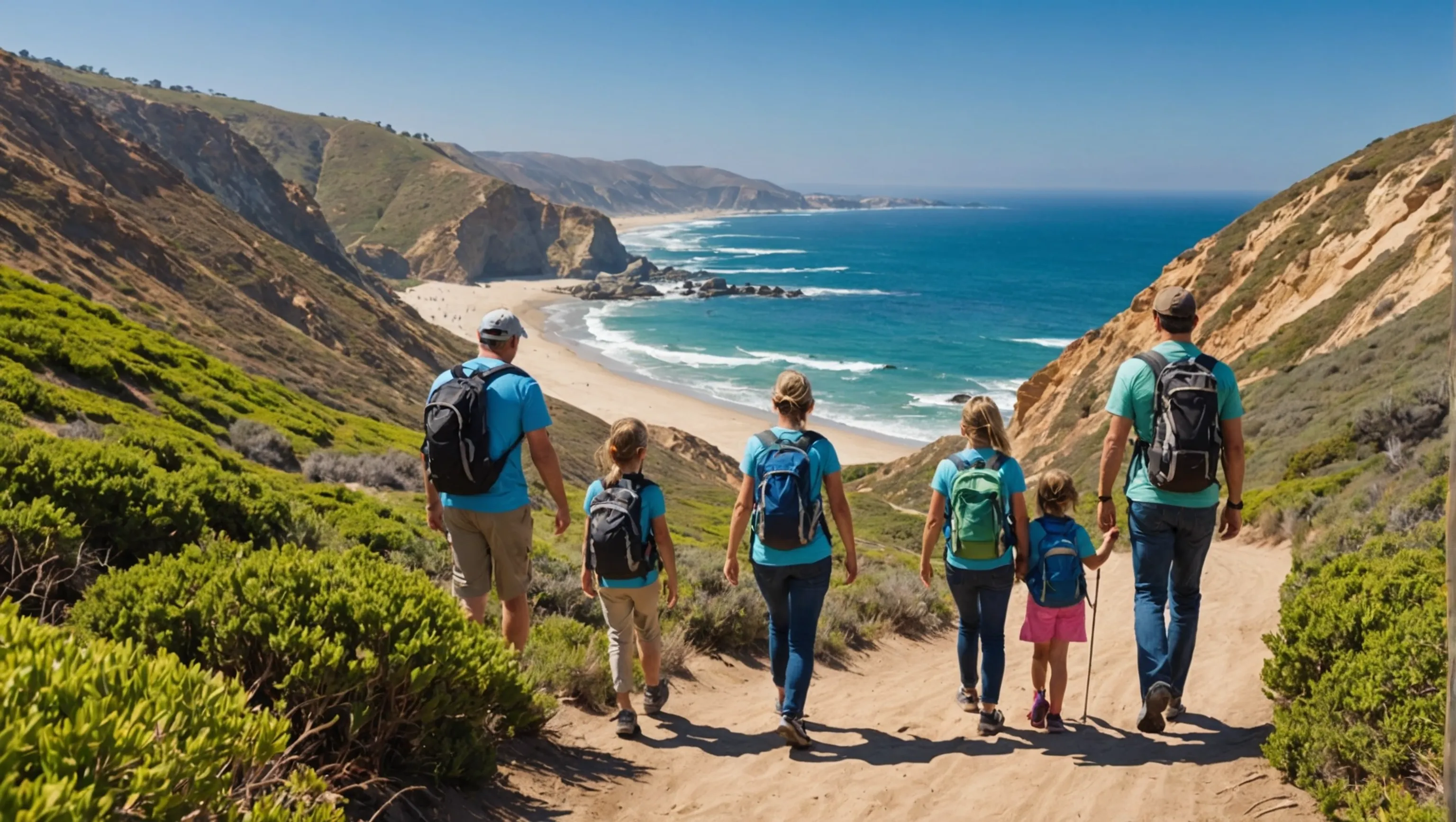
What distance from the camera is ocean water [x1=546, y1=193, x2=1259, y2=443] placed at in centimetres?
5347

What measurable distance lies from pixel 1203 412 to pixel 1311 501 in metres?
9.01

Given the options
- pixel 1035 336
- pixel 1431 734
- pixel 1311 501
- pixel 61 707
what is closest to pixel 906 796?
pixel 1431 734

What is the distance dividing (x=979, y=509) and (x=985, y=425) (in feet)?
1.42

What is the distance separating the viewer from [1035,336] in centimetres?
7088

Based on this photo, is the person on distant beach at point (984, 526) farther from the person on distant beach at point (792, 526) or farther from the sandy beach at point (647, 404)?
the sandy beach at point (647, 404)

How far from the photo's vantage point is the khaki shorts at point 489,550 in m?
4.84

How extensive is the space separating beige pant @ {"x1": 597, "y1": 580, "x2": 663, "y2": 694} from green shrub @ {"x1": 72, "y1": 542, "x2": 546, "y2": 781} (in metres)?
1.05

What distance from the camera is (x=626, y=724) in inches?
201

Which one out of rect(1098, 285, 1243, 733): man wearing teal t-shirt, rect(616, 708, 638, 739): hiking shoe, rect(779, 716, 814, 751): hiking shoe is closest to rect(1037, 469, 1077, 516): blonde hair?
rect(1098, 285, 1243, 733): man wearing teal t-shirt

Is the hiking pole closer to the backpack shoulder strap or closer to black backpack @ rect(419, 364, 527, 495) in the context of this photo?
the backpack shoulder strap

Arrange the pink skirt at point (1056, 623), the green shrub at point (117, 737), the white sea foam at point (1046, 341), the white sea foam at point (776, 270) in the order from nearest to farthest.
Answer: the green shrub at point (117, 737) < the pink skirt at point (1056, 623) < the white sea foam at point (1046, 341) < the white sea foam at point (776, 270)

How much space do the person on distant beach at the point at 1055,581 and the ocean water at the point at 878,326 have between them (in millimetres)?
39927

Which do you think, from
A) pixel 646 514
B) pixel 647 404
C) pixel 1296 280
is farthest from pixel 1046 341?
pixel 646 514

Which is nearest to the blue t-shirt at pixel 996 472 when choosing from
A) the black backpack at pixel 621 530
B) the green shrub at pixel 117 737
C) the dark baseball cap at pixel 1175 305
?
the dark baseball cap at pixel 1175 305
